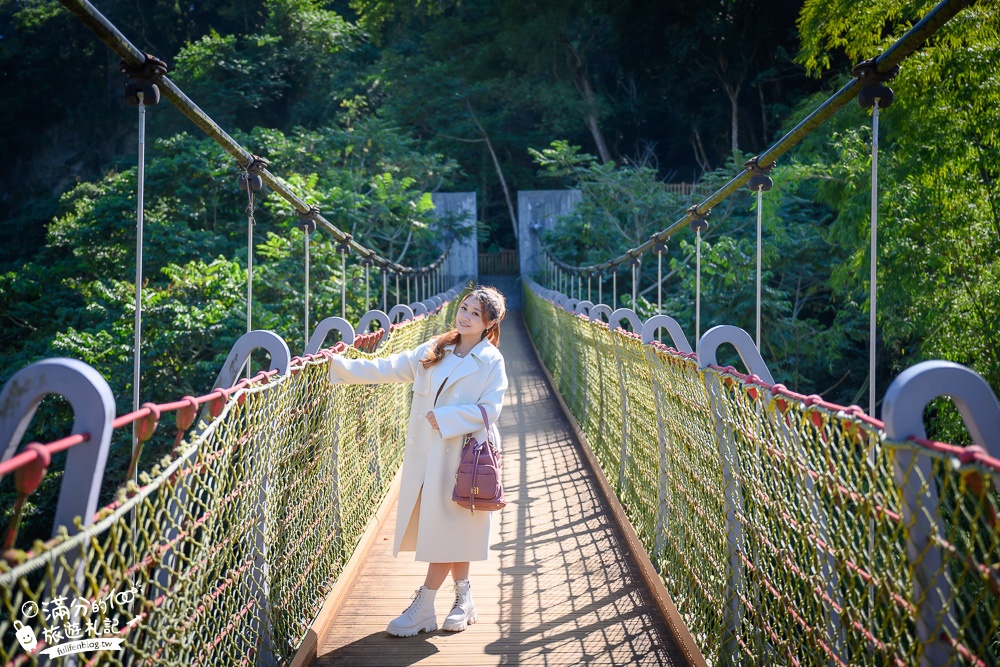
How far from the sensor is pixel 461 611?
2.51 meters

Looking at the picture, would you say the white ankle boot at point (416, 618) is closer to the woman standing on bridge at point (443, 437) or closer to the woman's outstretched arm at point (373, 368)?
the woman standing on bridge at point (443, 437)

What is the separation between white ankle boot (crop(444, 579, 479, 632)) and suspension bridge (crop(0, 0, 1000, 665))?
0.05 metres

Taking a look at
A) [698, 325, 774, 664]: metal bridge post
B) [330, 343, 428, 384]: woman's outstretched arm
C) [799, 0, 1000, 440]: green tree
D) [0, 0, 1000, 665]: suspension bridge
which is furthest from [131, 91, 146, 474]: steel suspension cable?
[799, 0, 1000, 440]: green tree

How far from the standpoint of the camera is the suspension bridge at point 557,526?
44.0 inches

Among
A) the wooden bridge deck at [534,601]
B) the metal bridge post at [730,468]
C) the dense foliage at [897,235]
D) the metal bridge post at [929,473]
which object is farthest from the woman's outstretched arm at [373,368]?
the dense foliage at [897,235]

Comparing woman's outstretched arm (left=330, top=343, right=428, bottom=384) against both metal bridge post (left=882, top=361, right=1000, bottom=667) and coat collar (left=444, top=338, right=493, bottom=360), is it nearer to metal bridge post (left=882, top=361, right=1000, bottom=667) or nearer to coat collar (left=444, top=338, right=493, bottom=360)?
coat collar (left=444, top=338, right=493, bottom=360)

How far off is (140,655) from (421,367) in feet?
4.23

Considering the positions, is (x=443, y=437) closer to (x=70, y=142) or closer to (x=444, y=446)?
(x=444, y=446)

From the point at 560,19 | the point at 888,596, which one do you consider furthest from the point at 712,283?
the point at 560,19

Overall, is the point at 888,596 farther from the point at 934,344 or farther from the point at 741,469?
the point at 934,344

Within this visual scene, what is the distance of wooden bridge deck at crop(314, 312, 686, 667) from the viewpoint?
2.34 m

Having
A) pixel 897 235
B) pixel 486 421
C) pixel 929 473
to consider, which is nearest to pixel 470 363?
pixel 486 421

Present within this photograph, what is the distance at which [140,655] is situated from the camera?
1.29m

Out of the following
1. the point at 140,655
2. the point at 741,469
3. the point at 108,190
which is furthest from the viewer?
the point at 108,190
